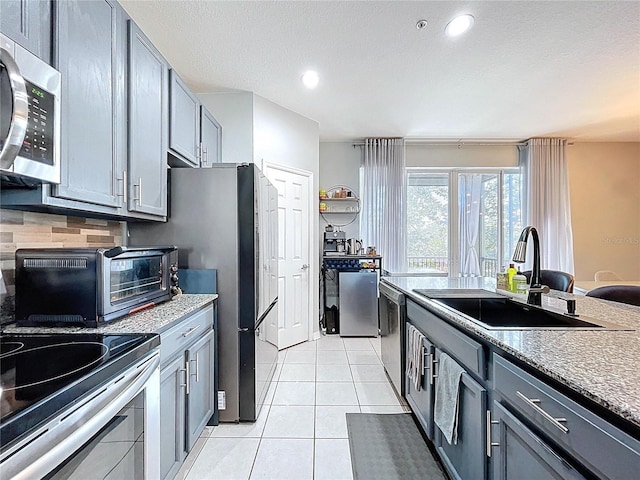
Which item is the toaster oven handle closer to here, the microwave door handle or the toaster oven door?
the toaster oven door

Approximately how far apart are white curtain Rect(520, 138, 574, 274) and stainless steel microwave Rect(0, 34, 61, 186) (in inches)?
210

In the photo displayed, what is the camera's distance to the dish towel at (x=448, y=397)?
1.41m

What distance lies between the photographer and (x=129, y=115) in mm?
1599

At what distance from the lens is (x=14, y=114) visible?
916 millimetres

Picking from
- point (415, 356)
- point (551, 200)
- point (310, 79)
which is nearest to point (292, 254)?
point (310, 79)

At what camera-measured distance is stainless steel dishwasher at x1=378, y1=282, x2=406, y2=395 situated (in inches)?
91.4

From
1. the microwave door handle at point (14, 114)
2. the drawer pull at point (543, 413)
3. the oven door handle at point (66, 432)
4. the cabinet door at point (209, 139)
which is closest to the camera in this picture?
the oven door handle at point (66, 432)

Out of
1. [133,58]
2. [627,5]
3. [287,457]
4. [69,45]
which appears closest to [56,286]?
[69,45]

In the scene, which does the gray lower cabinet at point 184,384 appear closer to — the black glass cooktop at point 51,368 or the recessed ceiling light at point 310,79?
the black glass cooktop at point 51,368

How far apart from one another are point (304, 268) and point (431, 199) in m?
2.39

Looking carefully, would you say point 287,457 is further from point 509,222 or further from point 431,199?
point 509,222

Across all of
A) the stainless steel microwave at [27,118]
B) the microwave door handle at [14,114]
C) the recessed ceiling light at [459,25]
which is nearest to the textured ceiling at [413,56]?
the recessed ceiling light at [459,25]

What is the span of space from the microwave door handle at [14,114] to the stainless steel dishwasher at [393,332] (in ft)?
7.06

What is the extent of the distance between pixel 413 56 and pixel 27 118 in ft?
8.42
